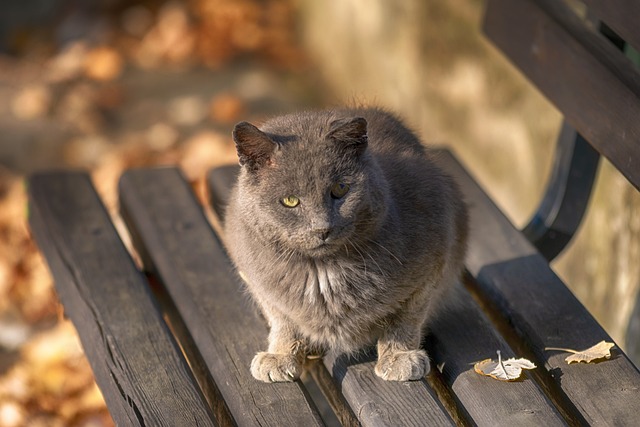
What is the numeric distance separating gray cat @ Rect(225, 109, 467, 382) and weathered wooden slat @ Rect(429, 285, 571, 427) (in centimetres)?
7

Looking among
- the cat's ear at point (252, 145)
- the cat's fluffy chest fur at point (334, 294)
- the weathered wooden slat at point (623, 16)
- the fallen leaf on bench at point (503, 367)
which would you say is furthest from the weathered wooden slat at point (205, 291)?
the weathered wooden slat at point (623, 16)

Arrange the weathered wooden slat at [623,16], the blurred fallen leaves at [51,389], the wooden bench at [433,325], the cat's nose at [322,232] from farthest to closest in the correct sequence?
the blurred fallen leaves at [51,389] → the weathered wooden slat at [623,16] → the wooden bench at [433,325] → the cat's nose at [322,232]

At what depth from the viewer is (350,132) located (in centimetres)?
201

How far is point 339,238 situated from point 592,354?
68 cm

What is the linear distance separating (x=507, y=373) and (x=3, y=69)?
3.99 m

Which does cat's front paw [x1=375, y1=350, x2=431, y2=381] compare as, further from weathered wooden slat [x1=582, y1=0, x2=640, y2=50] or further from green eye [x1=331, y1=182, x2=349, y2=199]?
weathered wooden slat [x1=582, y1=0, x2=640, y2=50]

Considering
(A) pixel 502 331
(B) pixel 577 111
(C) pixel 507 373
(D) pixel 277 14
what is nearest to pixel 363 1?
(D) pixel 277 14

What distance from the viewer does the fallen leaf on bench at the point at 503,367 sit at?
211 cm

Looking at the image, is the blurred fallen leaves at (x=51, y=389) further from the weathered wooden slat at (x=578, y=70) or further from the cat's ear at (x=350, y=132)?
the weathered wooden slat at (x=578, y=70)

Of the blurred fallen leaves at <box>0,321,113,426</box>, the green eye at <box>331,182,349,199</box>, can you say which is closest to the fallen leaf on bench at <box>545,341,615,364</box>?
the green eye at <box>331,182,349,199</box>

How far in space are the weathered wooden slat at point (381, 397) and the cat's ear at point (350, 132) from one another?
21.6 inches

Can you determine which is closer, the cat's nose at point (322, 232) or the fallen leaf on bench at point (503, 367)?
the cat's nose at point (322, 232)

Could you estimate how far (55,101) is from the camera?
489 cm

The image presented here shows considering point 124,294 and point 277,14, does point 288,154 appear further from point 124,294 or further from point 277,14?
point 277,14
